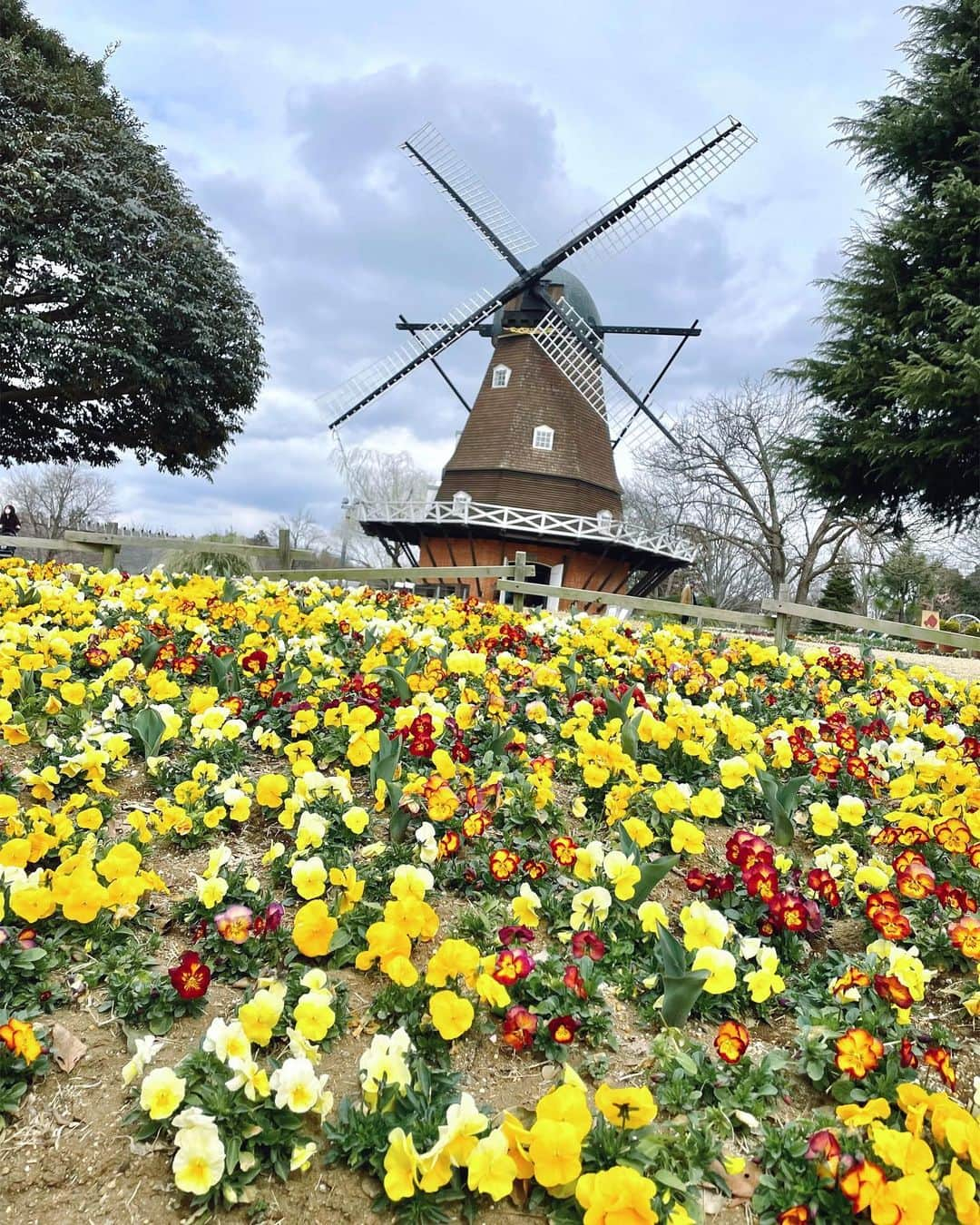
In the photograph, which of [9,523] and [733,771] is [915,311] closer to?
[733,771]

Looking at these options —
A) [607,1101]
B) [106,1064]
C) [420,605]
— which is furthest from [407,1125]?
[420,605]

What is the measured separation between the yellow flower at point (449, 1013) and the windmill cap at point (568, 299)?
75.4 ft

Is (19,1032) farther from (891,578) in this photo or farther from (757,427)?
(891,578)

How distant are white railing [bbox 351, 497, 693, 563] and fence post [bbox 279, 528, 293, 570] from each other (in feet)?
32.1

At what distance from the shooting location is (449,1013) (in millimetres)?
1742

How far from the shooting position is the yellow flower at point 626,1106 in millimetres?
1451

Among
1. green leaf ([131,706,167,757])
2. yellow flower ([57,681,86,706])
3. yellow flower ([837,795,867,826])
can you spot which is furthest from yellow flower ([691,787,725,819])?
yellow flower ([57,681,86,706])

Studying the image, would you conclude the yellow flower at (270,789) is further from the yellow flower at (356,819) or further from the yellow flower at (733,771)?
the yellow flower at (733,771)

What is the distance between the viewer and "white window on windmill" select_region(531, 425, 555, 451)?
70.3ft

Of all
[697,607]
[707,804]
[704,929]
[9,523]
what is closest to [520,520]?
[9,523]

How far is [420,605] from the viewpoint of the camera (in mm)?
7117

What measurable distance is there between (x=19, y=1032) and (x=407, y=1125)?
2.60 ft

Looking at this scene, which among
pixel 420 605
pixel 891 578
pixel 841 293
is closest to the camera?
pixel 420 605

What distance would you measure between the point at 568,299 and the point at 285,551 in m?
17.0
